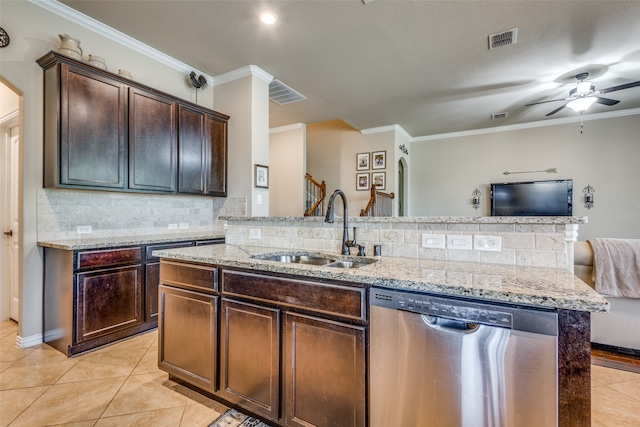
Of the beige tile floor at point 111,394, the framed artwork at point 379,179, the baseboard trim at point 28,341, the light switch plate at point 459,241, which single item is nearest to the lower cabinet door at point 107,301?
the beige tile floor at point 111,394

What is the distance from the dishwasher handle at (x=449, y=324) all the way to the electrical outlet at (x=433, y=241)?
61 cm

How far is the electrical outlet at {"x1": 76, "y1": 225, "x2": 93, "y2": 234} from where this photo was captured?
9.64ft

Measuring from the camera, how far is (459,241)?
5.42 feet

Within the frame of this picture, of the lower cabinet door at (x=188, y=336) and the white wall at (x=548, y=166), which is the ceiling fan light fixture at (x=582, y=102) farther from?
the lower cabinet door at (x=188, y=336)

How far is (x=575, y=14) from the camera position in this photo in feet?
8.89

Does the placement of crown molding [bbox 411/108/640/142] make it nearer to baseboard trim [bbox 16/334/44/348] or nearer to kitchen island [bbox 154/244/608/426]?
kitchen island [bbox 154/244/608/426]

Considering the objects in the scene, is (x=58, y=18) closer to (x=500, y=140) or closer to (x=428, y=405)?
(x=428, y=405)

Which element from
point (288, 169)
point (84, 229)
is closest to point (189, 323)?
point (84, 229)

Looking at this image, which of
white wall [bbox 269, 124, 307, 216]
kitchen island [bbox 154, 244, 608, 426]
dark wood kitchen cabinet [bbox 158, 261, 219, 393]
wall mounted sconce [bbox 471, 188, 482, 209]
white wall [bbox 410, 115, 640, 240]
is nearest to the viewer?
kitchen island [bbox 154, 244, 608, 426]

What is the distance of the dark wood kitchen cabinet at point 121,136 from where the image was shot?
8.32 ft

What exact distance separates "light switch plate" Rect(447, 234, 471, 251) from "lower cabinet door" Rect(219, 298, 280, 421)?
1.01 meters

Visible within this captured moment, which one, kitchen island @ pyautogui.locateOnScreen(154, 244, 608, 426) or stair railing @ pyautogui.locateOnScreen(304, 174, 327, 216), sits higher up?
stair railing @ pyautogui.locateOnScreen(304, 174, 327, 216)

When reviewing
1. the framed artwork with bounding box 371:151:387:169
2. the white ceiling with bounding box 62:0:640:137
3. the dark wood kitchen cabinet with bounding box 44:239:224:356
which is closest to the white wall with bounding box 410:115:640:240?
the white ceiling with bounding box 62:0:640:137

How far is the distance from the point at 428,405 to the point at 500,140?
662 centimetres
